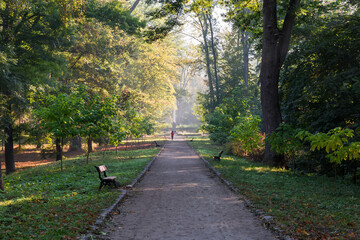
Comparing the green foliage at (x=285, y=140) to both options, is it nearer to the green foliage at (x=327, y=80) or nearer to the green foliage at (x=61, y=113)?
the green foliage at (x=327, y=80)

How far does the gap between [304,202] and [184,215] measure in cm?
331

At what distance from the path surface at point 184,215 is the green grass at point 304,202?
56cm

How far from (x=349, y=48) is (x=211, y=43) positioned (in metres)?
29.3

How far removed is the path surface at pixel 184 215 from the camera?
5727mm

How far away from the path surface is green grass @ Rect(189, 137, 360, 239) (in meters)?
0.56

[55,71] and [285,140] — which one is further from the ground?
[55,71]

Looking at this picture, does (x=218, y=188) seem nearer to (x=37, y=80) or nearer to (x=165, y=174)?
(x=165, y=174)

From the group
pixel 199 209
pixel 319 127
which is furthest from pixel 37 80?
pixel 319 127

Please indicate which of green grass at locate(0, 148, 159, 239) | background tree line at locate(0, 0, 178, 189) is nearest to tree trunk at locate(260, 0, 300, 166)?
background tree line at locate(0, 0, 178, 189)

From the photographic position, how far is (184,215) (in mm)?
7051

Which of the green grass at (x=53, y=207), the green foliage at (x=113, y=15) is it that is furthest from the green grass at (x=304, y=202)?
the green foliage at (x=113, y=15)

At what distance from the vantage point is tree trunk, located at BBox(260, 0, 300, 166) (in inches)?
554

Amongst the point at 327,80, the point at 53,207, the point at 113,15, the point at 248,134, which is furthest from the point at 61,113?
the point at 327,80

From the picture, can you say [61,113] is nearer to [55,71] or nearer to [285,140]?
[55,71]
